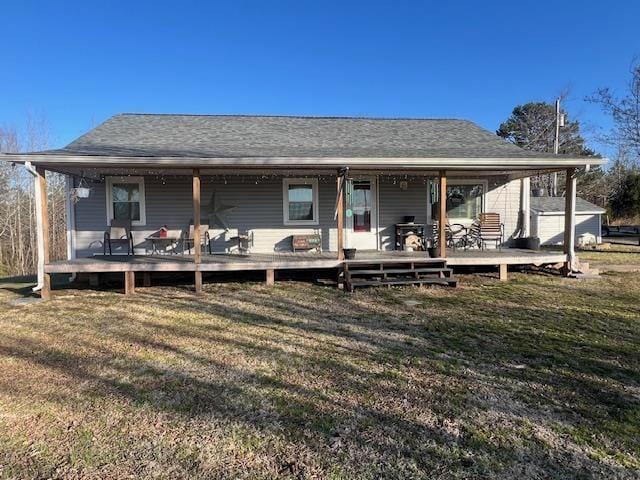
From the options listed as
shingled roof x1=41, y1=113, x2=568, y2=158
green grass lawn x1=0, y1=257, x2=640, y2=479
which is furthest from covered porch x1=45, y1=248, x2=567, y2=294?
shingled roof x1=41, y1=113, x2=568, y2=158

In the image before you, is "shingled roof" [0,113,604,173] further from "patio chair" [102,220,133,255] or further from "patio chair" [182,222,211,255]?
"patio chair" [182,222,211,255]

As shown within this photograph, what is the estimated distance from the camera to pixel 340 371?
388 centimetres

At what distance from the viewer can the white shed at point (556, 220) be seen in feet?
54.7

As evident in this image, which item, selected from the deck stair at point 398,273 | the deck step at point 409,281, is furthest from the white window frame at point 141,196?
the deck step at point 409,281

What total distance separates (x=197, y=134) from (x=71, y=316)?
560 centimetres

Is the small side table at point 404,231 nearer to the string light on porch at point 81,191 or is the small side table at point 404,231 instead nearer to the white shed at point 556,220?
the string light on porch at point 81,191

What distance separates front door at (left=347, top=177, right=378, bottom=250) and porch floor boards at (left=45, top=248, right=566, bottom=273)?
0.80 metres

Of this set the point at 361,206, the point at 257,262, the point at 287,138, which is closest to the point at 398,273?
the point at 361,206

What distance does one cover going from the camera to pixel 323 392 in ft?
11.2

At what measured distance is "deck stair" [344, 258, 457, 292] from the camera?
8.05 metres

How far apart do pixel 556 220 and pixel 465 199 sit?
327 inches

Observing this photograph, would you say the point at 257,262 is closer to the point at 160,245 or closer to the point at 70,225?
the point at 160,245

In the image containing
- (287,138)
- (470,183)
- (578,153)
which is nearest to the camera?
(287,138)

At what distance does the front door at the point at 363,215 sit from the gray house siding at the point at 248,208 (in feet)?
0.59
